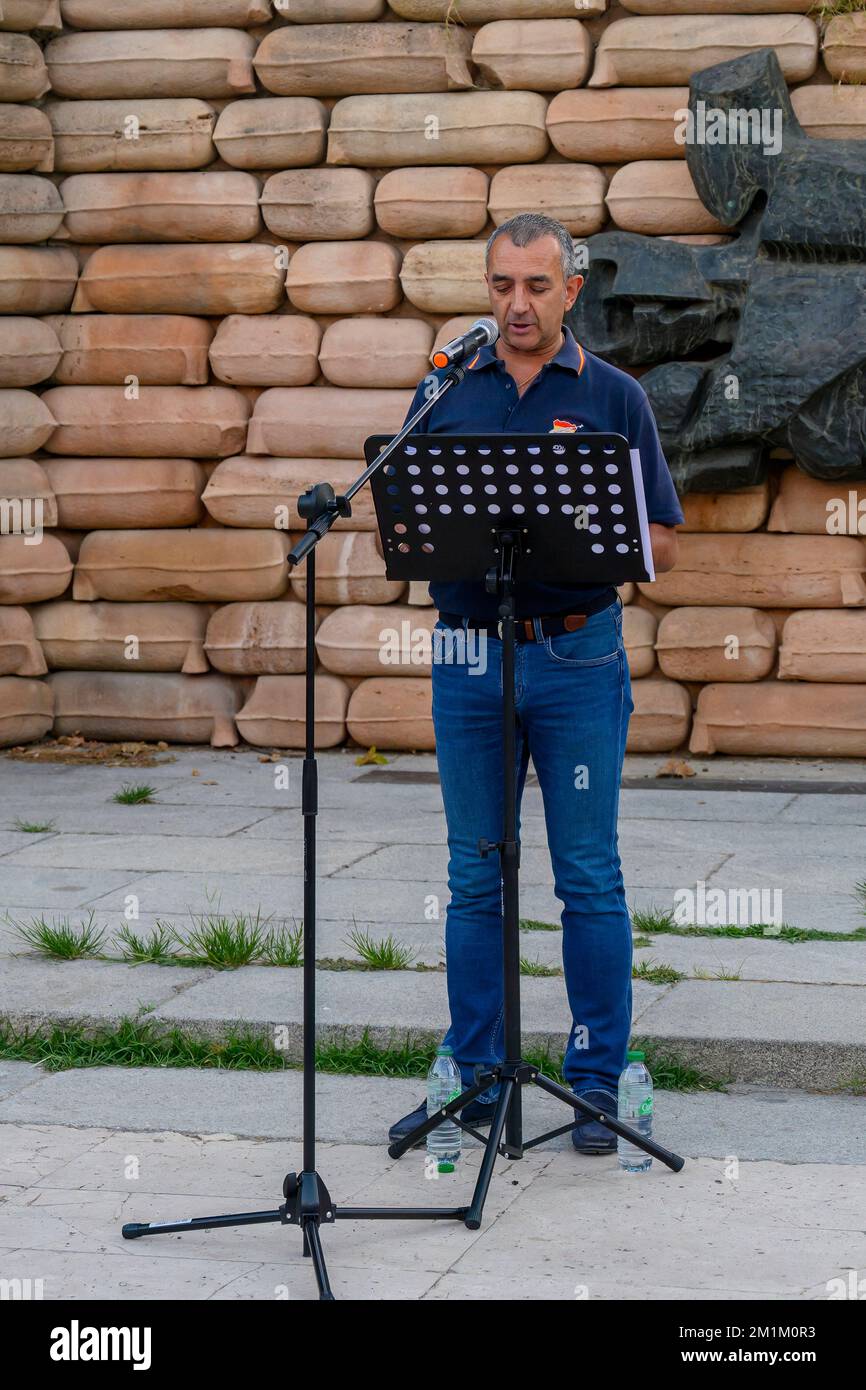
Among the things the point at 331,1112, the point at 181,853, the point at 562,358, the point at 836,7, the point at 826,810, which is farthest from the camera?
the point at 836,7

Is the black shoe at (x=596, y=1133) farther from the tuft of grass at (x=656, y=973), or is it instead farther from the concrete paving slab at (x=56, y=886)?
the concrete paving slab at (x=56, y=886)

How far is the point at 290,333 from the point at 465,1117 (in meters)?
5.30

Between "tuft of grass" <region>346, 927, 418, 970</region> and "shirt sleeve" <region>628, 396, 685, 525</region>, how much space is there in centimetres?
174

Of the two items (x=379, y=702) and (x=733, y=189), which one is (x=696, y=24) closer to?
(x=733, y=189)

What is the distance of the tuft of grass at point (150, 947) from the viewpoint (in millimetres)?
5582

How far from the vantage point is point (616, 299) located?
8.13m

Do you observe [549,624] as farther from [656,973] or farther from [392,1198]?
[656,973]

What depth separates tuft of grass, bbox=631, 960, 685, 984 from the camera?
5.31 metres

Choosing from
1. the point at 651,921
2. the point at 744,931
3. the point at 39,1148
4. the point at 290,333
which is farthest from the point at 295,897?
the point at 290,333

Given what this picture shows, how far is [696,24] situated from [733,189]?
792 mm

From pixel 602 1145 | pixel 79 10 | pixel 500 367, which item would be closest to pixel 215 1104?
pixel 602 1145

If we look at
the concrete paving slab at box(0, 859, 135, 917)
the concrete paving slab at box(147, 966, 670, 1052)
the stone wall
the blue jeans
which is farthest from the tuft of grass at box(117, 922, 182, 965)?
the stone wall

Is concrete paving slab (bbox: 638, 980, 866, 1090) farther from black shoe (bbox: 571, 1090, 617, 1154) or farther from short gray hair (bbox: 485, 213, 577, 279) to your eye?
short gray hair (bbox: 485, 213, 577, 279)

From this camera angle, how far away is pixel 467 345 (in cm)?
383
